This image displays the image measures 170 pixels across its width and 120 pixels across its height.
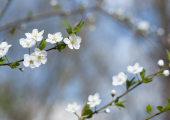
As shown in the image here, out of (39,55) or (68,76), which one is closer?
(39,55)

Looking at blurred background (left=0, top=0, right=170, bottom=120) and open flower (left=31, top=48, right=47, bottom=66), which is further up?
blurred background (left=0, top=0, right=170, bottom=120)

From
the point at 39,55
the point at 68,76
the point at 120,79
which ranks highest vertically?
the point at 68,76

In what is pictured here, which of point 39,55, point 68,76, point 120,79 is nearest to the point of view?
point 39,55

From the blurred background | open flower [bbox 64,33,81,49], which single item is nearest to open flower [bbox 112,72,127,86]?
open flower [bbox 64,33,81,49]

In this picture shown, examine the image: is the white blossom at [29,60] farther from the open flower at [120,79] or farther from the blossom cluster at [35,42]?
the open flower at [120,79]

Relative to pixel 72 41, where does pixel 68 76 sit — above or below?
above

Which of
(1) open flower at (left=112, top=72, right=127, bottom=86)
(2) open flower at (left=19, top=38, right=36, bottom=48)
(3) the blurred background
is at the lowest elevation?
(1) open flower at (left=112, top=72, right=127, bottom=86)

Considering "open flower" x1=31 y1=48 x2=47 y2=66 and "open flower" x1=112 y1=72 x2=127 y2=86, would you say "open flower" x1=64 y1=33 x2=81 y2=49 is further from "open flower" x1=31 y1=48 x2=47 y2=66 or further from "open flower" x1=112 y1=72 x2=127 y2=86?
"open flower" x1=112 y1=72 x2=127 y2=86

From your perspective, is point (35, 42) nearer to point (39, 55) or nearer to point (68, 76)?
point (39, 55)

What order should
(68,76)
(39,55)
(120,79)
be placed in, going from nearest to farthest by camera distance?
(39,55), (120,79), (68,76)

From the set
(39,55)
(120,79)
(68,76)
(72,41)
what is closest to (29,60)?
(39,55)

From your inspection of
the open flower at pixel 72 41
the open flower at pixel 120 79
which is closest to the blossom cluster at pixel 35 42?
the open flower at pixel 72 41
